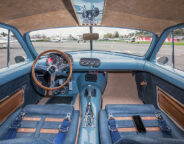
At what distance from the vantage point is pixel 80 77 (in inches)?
130

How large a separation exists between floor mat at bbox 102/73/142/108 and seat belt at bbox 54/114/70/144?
4.16 ft

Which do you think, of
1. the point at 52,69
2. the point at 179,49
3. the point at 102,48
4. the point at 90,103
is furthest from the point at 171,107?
the point at 102,48

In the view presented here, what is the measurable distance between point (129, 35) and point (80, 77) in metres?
1.63

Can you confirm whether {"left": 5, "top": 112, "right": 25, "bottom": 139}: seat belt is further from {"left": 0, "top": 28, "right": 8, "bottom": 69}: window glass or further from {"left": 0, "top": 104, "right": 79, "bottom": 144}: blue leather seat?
{"left": 0, "top": 28, "right": 8, "bottom": 69}: window glass

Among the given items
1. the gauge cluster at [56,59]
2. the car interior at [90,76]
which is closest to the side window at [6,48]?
the car interior at [90,76]

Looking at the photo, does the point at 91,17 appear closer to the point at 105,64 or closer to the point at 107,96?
the point at 105,64

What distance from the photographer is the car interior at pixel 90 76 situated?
1528 mm

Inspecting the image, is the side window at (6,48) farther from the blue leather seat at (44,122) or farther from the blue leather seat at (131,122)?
the blue leather seat at (131,122)

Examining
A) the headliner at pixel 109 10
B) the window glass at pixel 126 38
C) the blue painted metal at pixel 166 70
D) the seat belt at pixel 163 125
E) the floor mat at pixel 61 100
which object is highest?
the headliner at pixel 109 10

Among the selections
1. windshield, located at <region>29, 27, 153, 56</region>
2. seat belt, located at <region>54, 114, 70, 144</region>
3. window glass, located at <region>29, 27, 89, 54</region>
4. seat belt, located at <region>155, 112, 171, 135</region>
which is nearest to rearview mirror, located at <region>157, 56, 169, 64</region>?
windshield, located at <region>29, 27, 153, 56</region>

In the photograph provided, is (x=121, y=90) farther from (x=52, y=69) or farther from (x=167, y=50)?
(x=52, y=69)

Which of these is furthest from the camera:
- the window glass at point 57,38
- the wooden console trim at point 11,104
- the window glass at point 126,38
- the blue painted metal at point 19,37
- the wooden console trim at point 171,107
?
the window glass at point 57,38

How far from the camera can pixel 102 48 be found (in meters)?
3.72

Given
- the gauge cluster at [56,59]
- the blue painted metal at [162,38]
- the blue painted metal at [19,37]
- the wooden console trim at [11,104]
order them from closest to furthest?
the wooden console trim at [11,104], the blue painted metal at [162,38], the blue painted metal at [19,37], the gauge cluster at [56,59]
